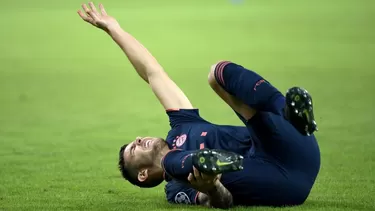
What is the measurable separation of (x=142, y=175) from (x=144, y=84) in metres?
6.26

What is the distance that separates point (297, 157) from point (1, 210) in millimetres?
1729

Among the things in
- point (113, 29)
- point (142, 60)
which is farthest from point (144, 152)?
point (113, 29)

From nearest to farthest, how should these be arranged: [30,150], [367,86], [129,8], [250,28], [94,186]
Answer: [94,186] < [30,150] < [367,86] < [250,28] < [129,8]

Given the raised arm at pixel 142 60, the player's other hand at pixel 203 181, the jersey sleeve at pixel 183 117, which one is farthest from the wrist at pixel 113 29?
the player's other hand at pixel 203 181

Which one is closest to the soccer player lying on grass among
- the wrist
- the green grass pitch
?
the green grass pitch

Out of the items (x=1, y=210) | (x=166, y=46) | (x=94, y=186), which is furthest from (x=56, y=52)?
(x=1, y=210)

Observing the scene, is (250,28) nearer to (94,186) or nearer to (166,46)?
(166,46)

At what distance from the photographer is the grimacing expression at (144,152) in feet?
16.1

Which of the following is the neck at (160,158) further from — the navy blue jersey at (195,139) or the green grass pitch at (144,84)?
the green grass pitch at (144,84)

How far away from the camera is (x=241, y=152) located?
505cm

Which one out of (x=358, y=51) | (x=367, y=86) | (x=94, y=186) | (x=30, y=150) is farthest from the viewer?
→ (x=358, y=51)

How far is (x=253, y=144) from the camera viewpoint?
16.1ft

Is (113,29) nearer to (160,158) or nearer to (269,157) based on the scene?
(160,158)

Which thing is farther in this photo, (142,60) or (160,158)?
(142,60)
